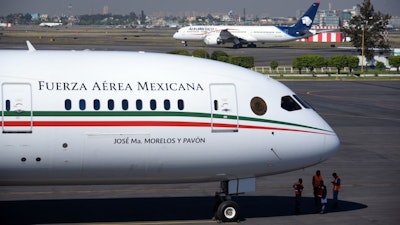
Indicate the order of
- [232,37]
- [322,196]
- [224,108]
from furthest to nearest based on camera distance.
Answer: [232,37]
[322,196]
[224,108]

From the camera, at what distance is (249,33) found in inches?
5290

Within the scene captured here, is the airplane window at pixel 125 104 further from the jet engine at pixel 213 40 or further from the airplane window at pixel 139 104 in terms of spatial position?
Answer: the jet engine at pixel 213 40

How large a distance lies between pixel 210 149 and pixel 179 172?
38.1 inches

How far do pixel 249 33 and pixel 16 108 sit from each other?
384 feet

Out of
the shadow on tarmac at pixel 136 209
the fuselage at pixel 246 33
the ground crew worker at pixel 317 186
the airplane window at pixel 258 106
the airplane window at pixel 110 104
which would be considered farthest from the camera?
the fuselage at pixel 246 33

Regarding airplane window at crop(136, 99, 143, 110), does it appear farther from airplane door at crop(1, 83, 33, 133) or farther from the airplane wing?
the airplane wing

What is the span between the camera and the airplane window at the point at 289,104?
2097cm

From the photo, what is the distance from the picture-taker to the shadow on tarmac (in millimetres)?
21922

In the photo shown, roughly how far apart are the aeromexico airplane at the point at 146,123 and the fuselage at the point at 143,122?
0.02m

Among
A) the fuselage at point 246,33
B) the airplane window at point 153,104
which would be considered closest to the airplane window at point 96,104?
the airplane window at point 153,104

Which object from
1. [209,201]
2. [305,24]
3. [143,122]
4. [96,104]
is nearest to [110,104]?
[96,104]

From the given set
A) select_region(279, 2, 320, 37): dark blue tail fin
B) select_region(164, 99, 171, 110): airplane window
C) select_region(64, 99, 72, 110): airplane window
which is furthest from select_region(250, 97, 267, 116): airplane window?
select_region(279, 2, 320, 37): dark blue tail fin

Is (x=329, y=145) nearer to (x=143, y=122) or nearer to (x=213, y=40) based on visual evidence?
(x=143, y=122)

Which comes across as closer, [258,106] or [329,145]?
[258,106]
